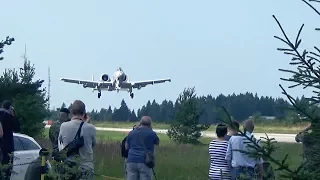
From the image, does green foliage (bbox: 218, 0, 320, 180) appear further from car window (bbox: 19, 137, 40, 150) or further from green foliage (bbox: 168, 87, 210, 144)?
green foliage (bbox: 168, 87, 210, 144)

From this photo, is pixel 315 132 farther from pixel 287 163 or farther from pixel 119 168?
pixel 119 168

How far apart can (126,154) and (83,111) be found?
3260 millimetres

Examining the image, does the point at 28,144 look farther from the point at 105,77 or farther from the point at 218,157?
the point at 105,77

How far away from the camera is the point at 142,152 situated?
460 inches

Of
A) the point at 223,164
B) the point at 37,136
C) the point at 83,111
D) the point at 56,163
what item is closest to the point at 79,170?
the point at 56,163

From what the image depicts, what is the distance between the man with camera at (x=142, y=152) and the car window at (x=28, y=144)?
121 inches

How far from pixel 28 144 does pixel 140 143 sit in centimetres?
338

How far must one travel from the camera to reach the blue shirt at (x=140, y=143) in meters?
11.7

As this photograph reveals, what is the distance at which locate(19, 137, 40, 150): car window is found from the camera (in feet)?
46.5

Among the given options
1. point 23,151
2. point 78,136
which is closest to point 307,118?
point 78,136

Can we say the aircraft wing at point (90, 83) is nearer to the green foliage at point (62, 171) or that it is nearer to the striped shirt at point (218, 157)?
the striped shirt at point (218, 157)

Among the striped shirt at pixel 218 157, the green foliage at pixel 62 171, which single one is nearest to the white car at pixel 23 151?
the striped shirt at pixel 218 157

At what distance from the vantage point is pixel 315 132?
160 inches

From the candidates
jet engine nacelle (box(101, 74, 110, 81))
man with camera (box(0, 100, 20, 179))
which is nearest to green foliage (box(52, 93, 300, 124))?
jet engine nacelle (box(101, 74, 110, 81))
